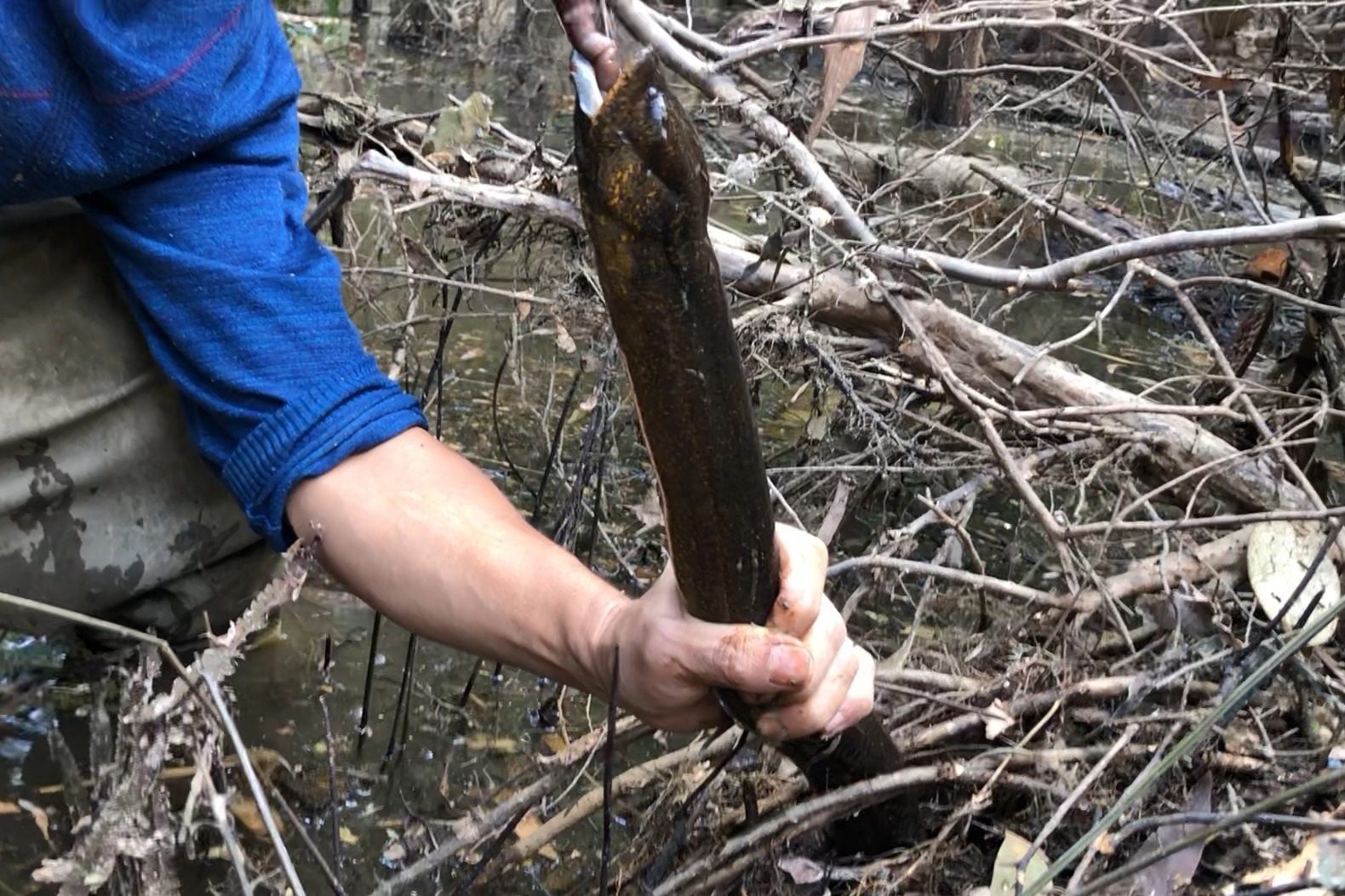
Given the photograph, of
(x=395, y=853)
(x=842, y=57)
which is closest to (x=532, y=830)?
(x=395, y=853)

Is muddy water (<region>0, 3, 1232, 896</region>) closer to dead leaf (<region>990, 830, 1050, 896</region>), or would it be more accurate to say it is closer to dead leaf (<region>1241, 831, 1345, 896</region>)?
dead leaf (<region>990, 830, 1050, 896</region>)

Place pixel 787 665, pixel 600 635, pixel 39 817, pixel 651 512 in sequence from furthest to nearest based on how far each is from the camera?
1. pixel 651 512
2. pixel 39 817
3. pixel 600 635
4. pixel 787 665

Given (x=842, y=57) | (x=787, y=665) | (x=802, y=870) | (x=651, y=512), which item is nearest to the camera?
(x=787, y=665)

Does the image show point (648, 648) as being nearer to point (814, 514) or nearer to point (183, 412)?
point (183, 412)

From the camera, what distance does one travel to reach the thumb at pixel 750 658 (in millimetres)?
1168

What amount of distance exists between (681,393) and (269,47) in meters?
1.10

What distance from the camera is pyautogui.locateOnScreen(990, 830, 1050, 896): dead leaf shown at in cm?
160

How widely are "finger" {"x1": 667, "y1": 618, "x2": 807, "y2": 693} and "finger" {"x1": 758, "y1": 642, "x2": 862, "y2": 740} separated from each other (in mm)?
38

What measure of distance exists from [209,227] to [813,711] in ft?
3.40

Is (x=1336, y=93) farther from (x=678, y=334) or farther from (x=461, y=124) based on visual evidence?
(x=678, y=334)

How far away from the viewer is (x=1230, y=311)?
4.55m

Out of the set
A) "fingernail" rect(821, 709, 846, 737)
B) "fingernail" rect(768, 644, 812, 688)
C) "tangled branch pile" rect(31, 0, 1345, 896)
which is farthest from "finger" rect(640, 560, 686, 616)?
"tangled branch pile" rect(31, 0, 1345, 896)

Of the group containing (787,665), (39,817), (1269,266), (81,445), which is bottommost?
(39,817)

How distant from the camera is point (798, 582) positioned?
48.8 inches
